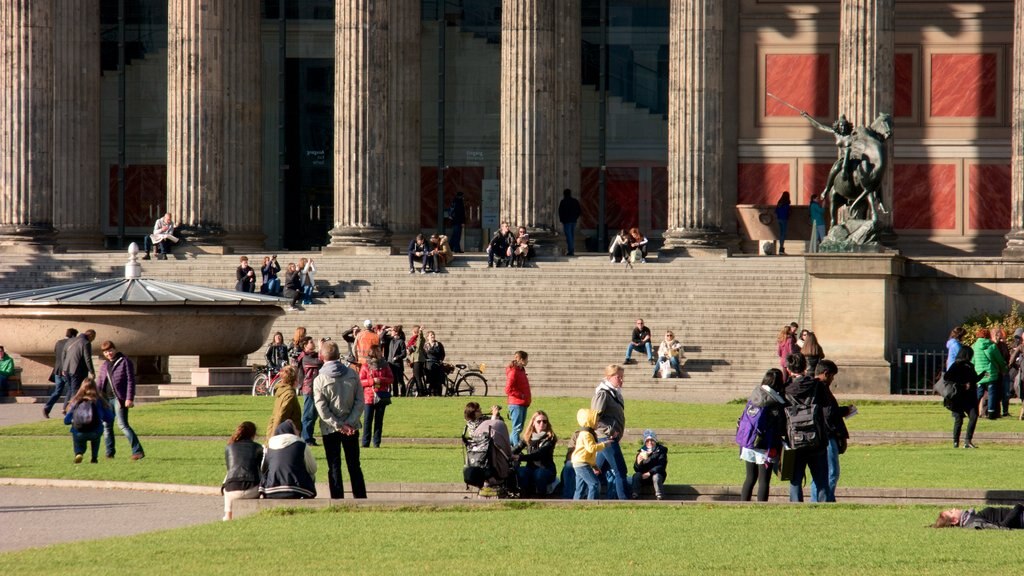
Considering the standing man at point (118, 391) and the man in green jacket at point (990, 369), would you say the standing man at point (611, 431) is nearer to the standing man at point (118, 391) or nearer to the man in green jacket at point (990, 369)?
the standing man at point (118, 391)

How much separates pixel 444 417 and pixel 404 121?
22.6 m

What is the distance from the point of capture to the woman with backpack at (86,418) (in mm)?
23234

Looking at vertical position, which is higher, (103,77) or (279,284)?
(103,77)

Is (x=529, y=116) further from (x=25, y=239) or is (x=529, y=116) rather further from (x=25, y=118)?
(x=25, y=239)

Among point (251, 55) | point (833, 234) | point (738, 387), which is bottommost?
point (738, 387)

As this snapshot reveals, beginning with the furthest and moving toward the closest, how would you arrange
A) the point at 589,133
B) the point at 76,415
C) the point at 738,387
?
the point at 589,133
the point at 738,387
the point at 76,415

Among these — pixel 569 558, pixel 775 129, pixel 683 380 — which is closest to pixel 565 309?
pixel 683 380

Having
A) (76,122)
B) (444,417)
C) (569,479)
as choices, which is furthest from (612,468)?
(76,122)

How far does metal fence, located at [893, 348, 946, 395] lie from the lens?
127 ft

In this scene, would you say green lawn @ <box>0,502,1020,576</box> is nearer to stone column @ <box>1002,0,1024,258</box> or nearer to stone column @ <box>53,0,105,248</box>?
stone column @ <box>1002,0,1024,258</box>

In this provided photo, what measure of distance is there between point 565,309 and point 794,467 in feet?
83.6

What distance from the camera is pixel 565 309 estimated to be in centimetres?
4400

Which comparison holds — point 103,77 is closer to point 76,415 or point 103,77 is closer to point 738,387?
point 738,387

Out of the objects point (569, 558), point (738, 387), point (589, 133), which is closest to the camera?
point (569, 558)
